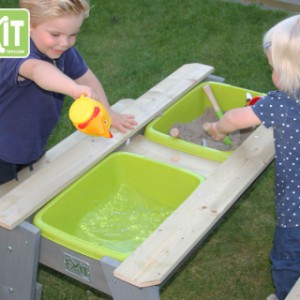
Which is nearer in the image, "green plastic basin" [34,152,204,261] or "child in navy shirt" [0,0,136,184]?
"child in navy shirt" [0,0,136,184]

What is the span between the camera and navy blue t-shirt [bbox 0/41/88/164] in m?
1.72

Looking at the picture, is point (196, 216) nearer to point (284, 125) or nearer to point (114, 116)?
point (284, 125)

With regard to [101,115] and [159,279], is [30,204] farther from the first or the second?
[159,279]

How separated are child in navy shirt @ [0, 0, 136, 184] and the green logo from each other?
0.02 metres

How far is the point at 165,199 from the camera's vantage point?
182 centimetres

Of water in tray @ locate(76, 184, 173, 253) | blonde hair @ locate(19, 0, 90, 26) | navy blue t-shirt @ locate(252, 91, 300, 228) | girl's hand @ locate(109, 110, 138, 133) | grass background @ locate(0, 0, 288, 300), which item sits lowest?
grass background @ locate(0, 0, 288, 300)

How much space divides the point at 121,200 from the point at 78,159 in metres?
0.21

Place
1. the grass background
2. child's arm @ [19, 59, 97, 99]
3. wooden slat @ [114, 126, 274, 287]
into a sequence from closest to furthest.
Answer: wooden slat @ [114, 126, 274, 287]
child's arm @ [19, 59, 97, 99]
the grass background

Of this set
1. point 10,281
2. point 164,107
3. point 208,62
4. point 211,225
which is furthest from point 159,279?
point 208,62

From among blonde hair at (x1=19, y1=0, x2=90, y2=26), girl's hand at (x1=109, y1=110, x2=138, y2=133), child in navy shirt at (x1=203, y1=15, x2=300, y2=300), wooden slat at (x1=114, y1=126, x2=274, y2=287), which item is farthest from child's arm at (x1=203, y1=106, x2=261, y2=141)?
blonde hair at (x1=19, y1=0, x2=90, y2=26)

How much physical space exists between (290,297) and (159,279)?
309 millimetres

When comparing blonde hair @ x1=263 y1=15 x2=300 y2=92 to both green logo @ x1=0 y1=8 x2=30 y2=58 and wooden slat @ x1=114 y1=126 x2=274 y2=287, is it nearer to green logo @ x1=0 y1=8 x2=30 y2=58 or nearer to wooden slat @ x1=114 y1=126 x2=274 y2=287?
wooden slat @ x1=114 y1=126 x2=274 y2=287

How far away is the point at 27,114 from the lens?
177cm

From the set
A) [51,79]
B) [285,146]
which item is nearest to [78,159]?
[51,79]
